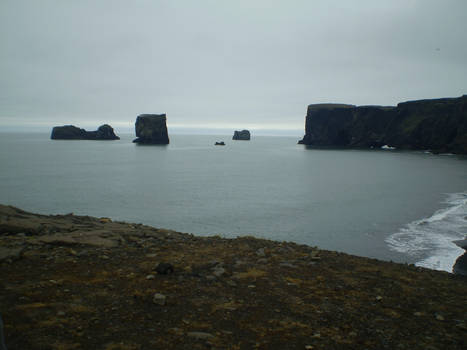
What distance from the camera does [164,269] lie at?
8.29m

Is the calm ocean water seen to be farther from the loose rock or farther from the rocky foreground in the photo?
the loose rock

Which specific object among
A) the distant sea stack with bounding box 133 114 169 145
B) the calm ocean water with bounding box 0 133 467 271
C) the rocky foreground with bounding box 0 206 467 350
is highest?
the distant sea stack with bounding box 133 114 169 145

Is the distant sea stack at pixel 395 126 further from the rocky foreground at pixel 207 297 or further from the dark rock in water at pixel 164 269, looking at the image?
the dark rock in water at pixel 164 269

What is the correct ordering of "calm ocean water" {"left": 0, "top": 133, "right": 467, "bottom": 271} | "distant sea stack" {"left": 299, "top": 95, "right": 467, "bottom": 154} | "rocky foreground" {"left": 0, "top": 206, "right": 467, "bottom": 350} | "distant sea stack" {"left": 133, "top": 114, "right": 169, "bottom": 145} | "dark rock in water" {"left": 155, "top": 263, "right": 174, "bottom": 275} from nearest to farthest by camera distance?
"rocky foreground" {"left": 0, "top": 206, "right": 467, "bottom": 350}, "dark rock in water" {"left": 155, "top": 263, "right": 174, "bottom": 275}, "calm ocean water" {"left": 0, "top": 133, "right": 467, "bottom": 271}, "distant sea stack" {"left": 299, "top": 95, "right": 467, "bottom": 154}, "distant sea stack" {"left": 133, "top": 114, "right": 169, "bottom": 145}

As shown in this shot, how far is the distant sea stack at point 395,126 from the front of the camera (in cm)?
11869

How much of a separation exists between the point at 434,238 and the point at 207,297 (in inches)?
700

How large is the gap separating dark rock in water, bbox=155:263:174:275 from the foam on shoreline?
40.5 feet

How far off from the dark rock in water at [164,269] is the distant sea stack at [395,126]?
130m

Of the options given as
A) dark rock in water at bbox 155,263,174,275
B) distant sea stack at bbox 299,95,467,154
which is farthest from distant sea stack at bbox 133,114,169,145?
dark rock in water at bbox 155,263,174,275

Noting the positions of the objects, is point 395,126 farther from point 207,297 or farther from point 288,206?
point 207,297

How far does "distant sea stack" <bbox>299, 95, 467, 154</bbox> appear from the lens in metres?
119

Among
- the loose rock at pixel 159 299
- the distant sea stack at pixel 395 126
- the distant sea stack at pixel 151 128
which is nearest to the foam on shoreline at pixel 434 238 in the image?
the loose rock at pixel 159 299

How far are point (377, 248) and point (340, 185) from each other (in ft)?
92.2

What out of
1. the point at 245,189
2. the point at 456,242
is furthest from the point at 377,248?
the point at 245,189
